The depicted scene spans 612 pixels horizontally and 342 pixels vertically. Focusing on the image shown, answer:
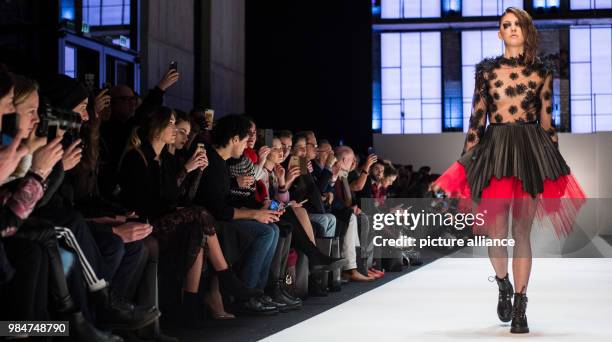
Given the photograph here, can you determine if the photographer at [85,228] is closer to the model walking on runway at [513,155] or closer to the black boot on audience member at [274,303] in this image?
the black boot on audience member at [274,303]

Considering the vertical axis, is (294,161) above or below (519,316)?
above

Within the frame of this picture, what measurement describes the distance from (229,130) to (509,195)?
136 centimetres

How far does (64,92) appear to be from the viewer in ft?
10.4

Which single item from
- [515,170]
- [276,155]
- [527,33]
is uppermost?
[527,33]

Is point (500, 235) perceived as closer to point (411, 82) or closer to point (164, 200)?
point (164, 200)

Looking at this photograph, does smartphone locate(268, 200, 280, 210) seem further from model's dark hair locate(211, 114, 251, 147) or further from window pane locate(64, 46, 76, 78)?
window pane locate(64, 46, 76, 78)

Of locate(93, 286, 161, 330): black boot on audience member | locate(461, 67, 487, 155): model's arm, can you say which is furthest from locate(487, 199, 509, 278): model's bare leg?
locate(93, 286, 161, 330): black boot on audience member

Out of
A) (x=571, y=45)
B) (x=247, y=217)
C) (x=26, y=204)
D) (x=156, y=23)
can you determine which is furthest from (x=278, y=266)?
(x=571, y=45)

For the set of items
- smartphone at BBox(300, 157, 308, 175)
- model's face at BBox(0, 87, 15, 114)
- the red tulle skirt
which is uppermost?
model's face at BBox(0, 87, 15, 114)

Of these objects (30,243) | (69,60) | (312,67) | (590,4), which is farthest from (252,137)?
(590,4)

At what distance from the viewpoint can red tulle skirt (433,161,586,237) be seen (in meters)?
3.60

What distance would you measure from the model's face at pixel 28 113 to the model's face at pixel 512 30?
6.02ft

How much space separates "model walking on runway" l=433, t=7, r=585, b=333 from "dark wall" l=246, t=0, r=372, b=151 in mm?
6177

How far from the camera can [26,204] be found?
8.05 ft
